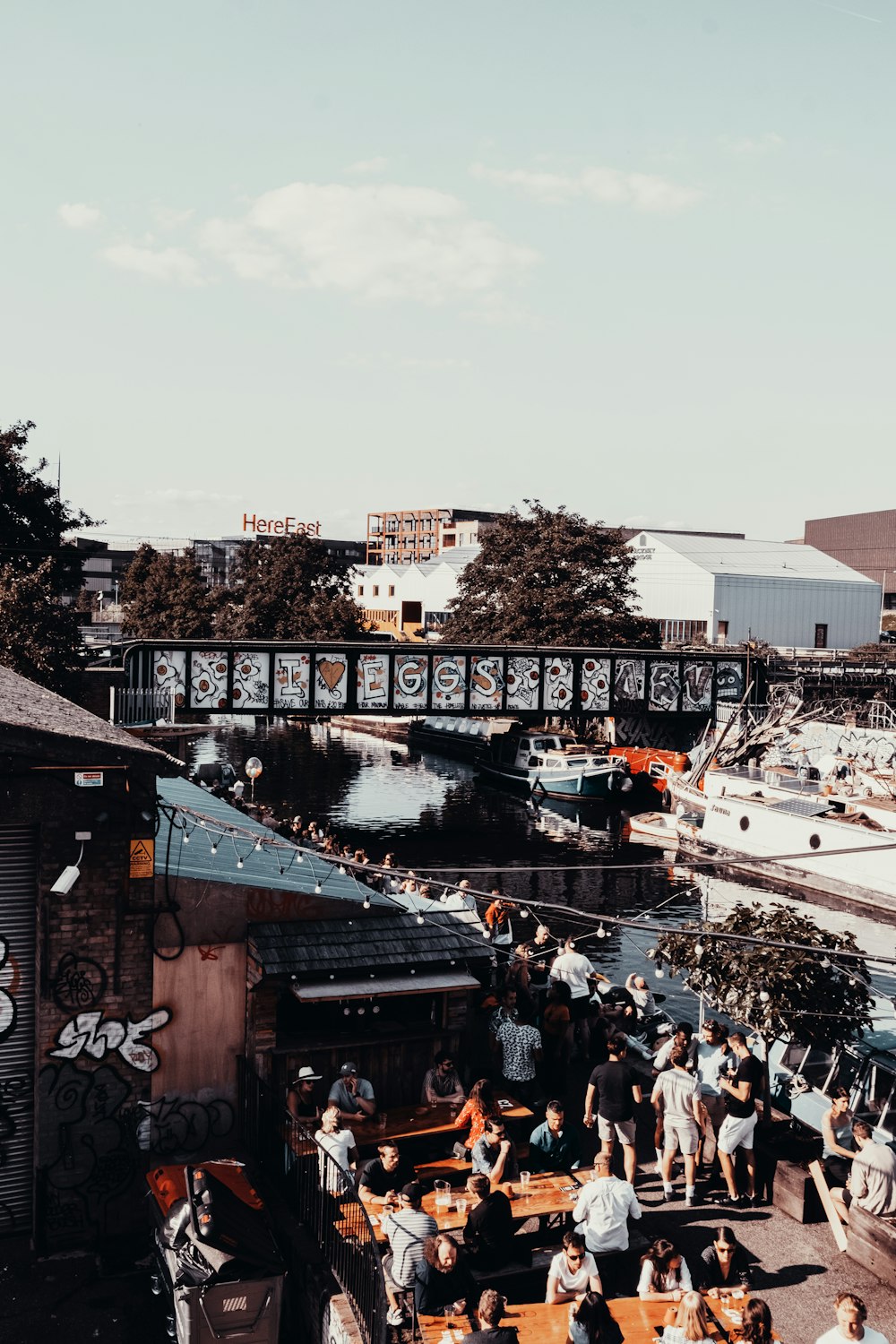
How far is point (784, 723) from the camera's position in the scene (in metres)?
47.9

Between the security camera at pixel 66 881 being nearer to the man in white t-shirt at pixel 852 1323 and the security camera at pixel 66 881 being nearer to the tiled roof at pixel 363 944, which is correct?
the tiled roof at pixel 363 944

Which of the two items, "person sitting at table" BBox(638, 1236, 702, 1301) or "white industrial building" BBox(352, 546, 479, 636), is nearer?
"person sitting at table" BBox(638, 1236, 702, 1301)

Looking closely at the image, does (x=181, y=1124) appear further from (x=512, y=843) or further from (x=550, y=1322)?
(x=512, y=843)

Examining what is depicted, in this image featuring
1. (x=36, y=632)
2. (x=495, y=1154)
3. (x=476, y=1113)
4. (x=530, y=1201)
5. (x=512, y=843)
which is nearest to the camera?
(x=530, y=1201)

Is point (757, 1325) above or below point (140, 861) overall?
below

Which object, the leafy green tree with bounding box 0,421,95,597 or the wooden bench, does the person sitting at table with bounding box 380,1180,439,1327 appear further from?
the leafy green tree with bounding box 0,421,95,597

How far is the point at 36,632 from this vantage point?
3772 centimetres

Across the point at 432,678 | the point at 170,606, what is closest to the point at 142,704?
the point at 432,678

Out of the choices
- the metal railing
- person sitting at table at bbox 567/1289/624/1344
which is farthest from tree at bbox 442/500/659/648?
person sitting at table at bbox 567/1289/624/1344

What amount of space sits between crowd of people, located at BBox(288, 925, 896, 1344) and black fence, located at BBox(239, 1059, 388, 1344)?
25 cm

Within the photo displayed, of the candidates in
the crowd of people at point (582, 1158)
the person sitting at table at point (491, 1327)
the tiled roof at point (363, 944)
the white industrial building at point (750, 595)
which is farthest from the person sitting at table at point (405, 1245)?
the white industrial building at point (750, 595)

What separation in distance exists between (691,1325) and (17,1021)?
25.3 ft

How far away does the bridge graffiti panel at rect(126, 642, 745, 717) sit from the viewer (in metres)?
46.2

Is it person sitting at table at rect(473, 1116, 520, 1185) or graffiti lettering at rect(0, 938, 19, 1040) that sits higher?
graffiti lettering at rect(0, 938, 19, 1040)
